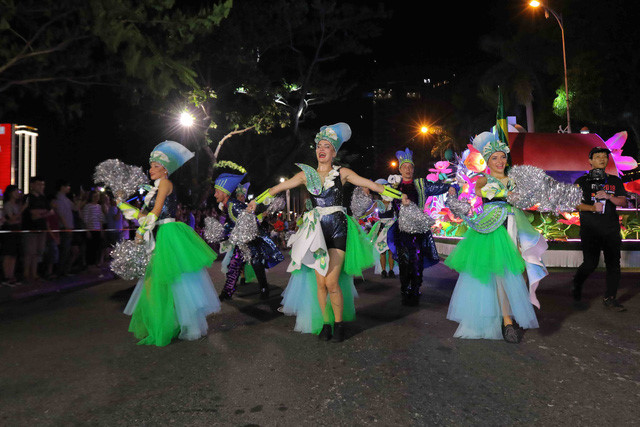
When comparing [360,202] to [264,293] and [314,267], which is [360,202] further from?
[264,293]

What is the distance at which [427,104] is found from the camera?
257 feet

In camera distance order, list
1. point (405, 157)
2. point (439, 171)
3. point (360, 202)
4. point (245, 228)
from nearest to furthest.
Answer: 1. point (245, 228)
2. point (360, 202)
3. point (405, 157)
4. point (439, 171)

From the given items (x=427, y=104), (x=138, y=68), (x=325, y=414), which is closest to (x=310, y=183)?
(x=325, y=414)

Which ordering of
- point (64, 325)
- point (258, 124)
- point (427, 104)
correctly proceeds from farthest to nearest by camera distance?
point (427, 104) < point (258, 124) < point (64, 325)

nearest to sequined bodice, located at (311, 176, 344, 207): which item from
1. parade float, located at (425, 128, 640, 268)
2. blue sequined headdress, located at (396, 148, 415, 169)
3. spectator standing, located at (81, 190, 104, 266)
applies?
blue sequined headdress, located at (396, 148, 415, 169)

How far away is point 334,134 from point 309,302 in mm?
1910

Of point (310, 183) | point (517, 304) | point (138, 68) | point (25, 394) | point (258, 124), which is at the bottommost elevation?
point (25, 394)

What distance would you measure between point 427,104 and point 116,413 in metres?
79.5

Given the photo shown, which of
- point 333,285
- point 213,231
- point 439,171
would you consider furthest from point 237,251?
point 439,171

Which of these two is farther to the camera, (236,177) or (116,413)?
(236,177)

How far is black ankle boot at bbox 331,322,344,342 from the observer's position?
5.11 metres

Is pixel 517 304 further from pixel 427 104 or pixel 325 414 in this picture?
pixel 427 104

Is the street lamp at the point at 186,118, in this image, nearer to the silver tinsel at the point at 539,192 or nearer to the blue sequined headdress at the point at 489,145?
the blue sequined headdress at the point at 489,145

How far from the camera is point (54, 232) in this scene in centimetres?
991
